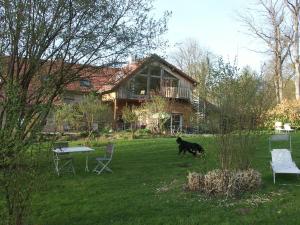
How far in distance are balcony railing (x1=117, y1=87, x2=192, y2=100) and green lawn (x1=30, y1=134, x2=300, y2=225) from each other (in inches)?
864

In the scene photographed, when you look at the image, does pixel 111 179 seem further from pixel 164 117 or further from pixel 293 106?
pixel 293 106

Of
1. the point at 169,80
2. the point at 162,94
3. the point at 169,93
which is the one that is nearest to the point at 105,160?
the point at 162,94

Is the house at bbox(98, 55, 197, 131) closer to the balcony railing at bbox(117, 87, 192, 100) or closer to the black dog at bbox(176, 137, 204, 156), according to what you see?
the balcony railing at bbox(117, 87, 192, 100)

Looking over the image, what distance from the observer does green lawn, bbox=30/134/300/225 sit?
6371mm

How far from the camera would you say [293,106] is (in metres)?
26.8

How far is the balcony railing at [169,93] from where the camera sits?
110 feet

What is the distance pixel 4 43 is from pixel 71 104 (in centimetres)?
1515

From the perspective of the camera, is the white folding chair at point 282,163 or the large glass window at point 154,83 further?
the large glass window at point 154,83

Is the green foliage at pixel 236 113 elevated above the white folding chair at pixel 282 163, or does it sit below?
above

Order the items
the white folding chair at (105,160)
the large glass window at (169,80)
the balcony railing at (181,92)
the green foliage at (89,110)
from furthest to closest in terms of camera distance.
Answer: the large glass window at (169,80) → the balcony railing at (181,92) → the green foliage at (89,110) → the white folding chair at (105,160)

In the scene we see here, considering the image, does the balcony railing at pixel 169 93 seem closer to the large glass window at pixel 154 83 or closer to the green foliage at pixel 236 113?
the large glass window at pixel 154 83

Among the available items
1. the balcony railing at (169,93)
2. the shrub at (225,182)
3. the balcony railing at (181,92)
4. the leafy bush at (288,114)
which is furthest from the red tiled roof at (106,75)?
the balcony railing at (181,92)

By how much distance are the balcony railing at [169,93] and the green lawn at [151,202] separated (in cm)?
2195

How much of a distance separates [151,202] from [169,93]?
27.0 meters
